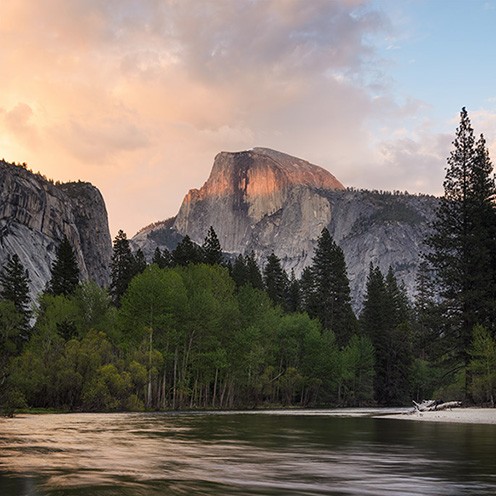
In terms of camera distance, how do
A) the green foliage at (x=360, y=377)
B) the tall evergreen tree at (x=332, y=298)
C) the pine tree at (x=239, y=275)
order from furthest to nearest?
the pine tree at (x=239, y=275) → the tall evergreen tree at (x=332, y=298) → the green foliage at (x=360, y=377)

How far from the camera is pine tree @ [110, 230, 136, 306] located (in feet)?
356

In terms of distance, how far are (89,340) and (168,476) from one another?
1888 inches

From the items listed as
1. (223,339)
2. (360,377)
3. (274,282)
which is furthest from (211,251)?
(223,339)

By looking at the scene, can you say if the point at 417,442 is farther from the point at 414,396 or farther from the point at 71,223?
the point at 71,223

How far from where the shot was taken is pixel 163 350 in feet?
227

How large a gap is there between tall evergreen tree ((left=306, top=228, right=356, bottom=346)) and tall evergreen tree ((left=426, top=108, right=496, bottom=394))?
57.8 m

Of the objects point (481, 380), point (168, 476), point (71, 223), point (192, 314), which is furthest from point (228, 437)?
point (71, 223)

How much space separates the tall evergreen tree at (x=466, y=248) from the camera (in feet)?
190

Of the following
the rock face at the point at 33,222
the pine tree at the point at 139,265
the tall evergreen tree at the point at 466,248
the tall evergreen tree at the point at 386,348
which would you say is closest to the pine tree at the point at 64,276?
the pine tree at the point at 139,265

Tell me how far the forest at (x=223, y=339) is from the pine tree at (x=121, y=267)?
0.97 feet

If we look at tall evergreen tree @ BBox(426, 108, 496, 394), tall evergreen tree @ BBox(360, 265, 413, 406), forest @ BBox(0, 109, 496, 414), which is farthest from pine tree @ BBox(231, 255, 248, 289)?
tall evergreen tree @ BBox(426, 108, 496, 394)

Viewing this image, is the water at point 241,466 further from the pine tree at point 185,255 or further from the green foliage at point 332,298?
the green foliage at point 332,298

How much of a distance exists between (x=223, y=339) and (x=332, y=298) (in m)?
47.8

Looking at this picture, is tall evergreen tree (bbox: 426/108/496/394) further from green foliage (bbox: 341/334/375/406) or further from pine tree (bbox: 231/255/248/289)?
pine tree (bbox: 231/255/248/289)
